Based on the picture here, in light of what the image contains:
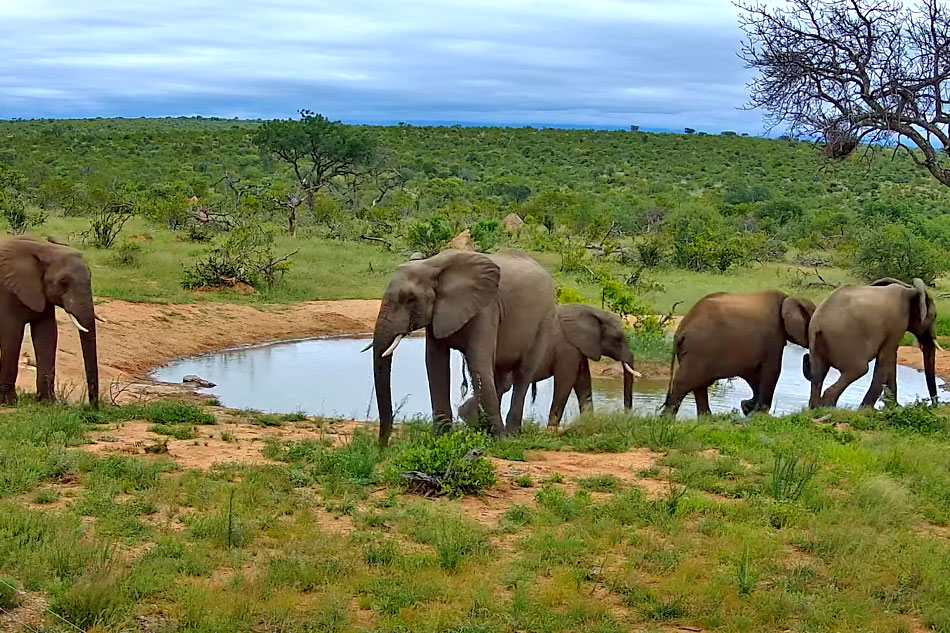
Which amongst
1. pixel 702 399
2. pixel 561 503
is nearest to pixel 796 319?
pixel 702 399

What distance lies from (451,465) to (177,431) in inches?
107

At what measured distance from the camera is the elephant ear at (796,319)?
11203mm

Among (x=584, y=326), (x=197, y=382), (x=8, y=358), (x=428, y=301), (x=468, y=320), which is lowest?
(x=197, y=382)

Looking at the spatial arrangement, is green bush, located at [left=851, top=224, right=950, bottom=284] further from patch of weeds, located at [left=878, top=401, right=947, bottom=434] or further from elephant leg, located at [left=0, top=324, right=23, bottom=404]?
elephant leg, located at [left=0, top=324, right=23, bottom=404]

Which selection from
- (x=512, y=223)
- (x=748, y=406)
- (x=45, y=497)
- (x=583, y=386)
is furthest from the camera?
(x=512, y=223)

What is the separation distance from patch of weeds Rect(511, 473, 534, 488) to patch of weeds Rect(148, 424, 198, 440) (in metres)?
2.81

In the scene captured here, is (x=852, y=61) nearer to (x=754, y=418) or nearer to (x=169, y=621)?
(x=754, y=418)

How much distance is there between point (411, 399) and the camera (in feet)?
43.7

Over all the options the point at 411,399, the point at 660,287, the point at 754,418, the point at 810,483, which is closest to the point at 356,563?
the point at 810,483

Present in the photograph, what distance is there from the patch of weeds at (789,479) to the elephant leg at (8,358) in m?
6.56

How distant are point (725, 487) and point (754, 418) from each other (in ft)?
9.73

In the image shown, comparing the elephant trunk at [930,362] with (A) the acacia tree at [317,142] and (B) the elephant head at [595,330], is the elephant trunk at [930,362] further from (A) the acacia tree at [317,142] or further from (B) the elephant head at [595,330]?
(A) the acacia tree at [317,142]

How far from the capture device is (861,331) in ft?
36.1

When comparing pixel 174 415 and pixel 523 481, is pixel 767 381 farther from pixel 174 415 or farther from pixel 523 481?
pixel 174 415
